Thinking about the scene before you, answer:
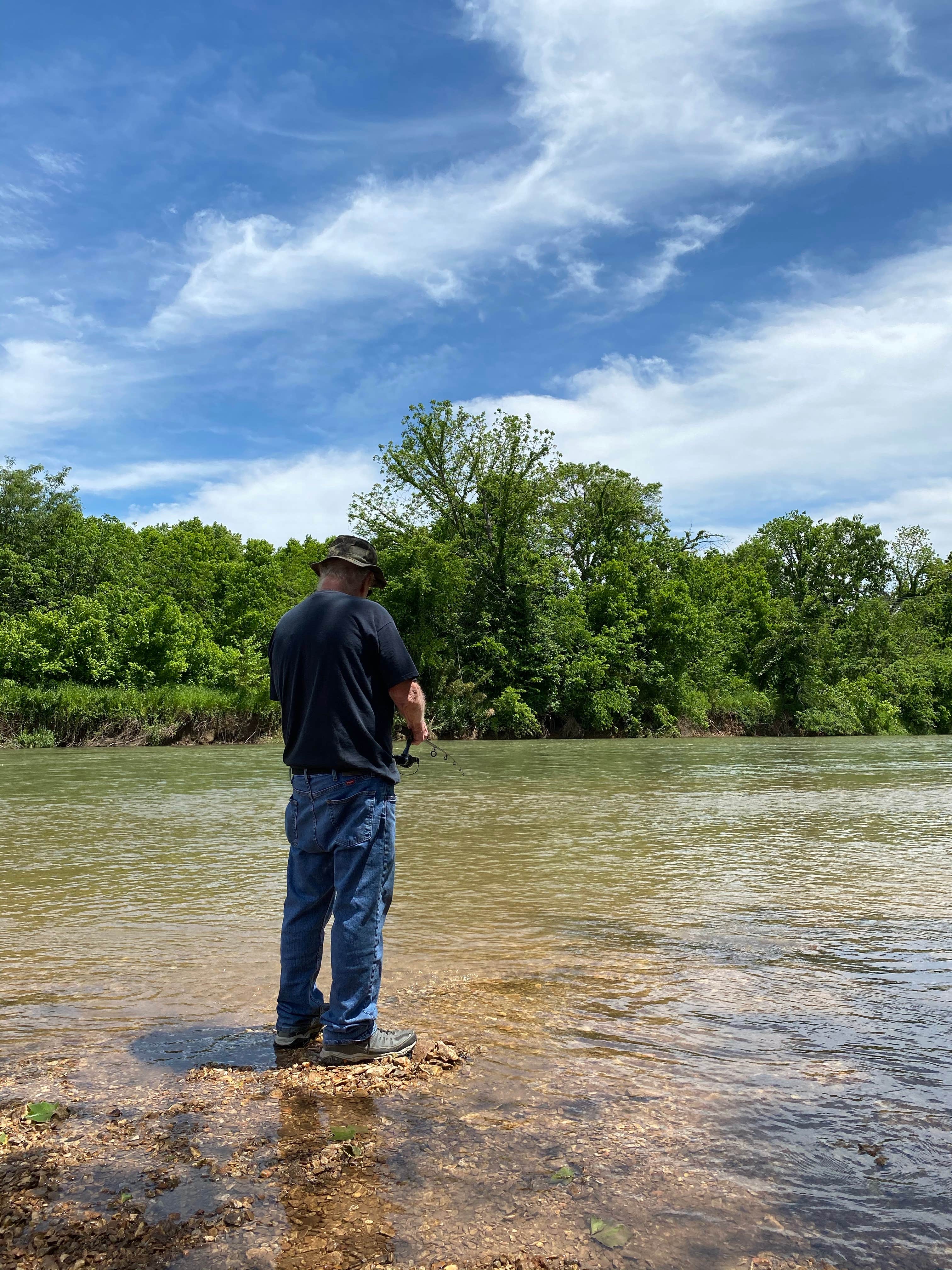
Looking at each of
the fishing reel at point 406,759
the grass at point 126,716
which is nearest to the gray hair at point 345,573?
the fishing reel at point 406,759

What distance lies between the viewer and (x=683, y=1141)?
10.5 feet

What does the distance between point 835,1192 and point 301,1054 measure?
2.24 metres

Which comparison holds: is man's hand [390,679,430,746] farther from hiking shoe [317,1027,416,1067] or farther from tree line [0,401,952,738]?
tree line [0,401,952,738]

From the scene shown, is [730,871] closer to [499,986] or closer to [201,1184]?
[499,986]

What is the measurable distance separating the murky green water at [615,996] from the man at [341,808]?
453mm

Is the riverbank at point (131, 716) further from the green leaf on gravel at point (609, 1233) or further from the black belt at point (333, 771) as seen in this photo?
the green leaf on gravel at point (609, 1233)

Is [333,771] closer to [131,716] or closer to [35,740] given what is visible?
[35,740]

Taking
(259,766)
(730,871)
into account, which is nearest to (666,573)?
(259,766)

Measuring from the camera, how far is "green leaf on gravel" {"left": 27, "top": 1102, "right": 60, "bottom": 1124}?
3.34 meters

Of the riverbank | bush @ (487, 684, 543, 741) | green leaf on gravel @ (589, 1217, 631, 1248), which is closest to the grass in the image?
the riverbank

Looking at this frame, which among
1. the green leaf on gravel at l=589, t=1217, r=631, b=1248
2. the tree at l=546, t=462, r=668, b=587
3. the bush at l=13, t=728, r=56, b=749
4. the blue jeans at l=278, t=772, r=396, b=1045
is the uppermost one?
the tree at l=546, t=462, r=668, b=587

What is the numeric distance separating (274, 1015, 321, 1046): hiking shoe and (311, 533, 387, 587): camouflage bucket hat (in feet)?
6.71

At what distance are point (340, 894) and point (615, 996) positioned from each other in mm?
1802

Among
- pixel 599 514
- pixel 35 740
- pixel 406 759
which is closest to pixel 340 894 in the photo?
pixel 406 759
